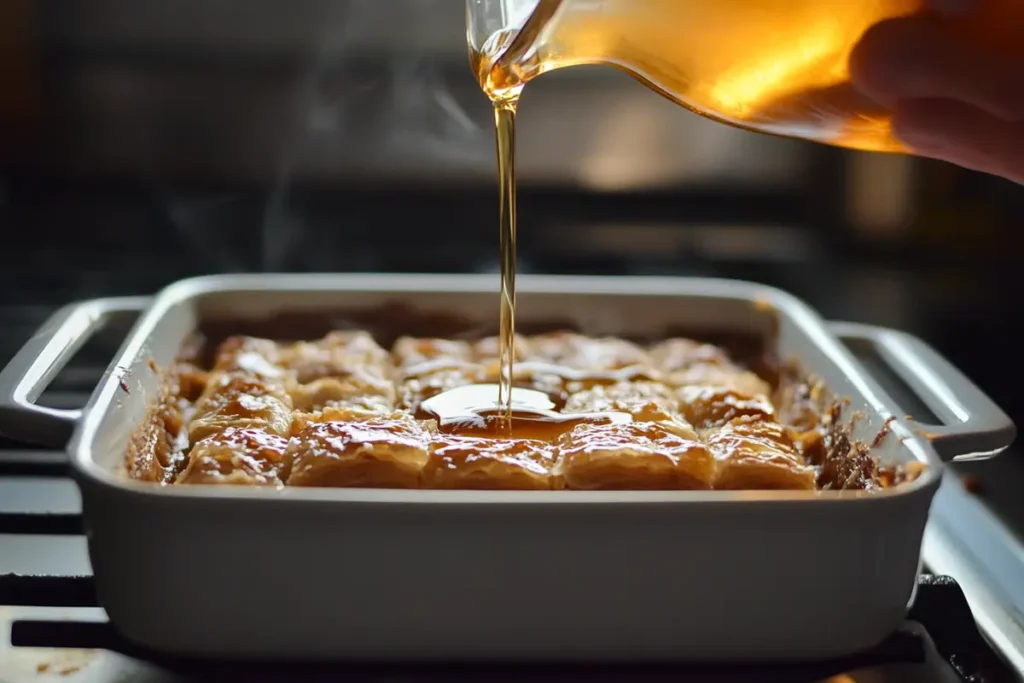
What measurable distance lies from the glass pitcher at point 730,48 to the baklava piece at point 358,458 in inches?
11.7

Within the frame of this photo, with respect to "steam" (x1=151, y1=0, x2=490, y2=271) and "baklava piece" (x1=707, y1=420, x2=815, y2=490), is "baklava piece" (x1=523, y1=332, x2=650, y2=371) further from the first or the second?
"steam" (x1=151, y1=0, x2=490, y2=271)

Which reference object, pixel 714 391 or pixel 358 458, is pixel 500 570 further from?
pixel 714 391

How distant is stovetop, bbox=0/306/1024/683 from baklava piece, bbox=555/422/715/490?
0.15m

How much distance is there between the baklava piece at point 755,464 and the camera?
83cm

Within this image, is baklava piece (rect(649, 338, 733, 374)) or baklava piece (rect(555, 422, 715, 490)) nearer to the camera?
baklava piece (rect(555, 422, 715, 490))

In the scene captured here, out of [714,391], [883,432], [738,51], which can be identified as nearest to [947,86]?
[738,51]

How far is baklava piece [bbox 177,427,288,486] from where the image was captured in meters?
0.82

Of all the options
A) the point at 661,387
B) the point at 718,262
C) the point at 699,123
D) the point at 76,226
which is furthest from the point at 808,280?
the point at 76,226

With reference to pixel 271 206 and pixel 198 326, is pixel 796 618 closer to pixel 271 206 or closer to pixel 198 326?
pixel 198 326

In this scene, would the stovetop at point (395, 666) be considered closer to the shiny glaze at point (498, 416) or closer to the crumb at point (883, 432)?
the crumb at point (883, 432)

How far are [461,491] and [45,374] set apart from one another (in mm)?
416

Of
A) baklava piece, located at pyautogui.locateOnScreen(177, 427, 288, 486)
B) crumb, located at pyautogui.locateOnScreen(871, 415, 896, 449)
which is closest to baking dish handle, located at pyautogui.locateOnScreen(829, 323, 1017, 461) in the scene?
crumb, located at pyautogui.locateOnScreen(871, 415, 896, 449)

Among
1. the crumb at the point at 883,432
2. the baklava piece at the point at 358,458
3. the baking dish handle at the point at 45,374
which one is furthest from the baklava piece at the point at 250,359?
the crumb at the point at 883,432

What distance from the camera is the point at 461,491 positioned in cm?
69
